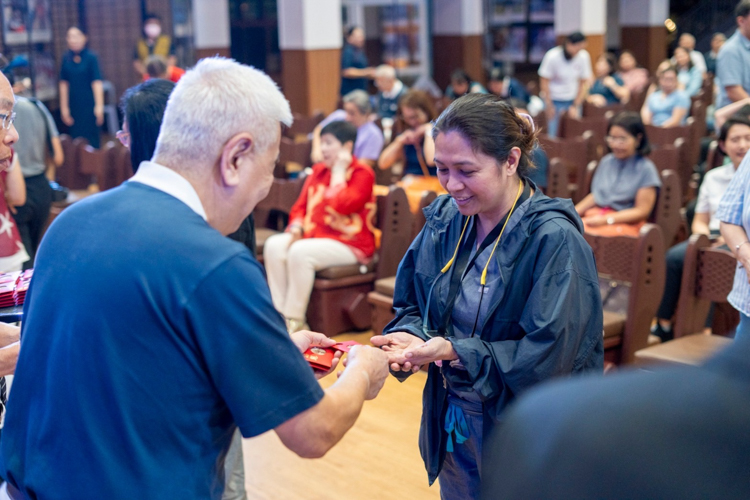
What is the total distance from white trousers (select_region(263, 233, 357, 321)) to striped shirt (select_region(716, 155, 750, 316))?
252 cm

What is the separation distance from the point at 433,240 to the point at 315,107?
31.3ft

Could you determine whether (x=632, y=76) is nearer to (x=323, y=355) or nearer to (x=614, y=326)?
(x=614, y=326)

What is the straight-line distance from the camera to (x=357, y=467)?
131 inches

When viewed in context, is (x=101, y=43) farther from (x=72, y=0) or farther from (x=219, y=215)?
(x=219, y=215)

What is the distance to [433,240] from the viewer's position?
2049 mm

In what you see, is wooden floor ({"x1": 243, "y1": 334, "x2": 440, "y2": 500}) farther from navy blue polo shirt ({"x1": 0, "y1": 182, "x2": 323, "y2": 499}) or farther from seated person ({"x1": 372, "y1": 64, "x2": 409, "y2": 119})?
seated person ({"x1": 372, "y1": 64, "x2": 409, "y2": 119})

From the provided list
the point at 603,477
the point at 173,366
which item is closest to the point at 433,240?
the point at 173,366

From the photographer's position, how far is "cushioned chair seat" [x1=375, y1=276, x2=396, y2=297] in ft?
14.7

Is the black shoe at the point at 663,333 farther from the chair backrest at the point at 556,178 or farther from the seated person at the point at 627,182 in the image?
the chair backrest at the point at 556,178

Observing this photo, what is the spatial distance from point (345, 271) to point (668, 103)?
15.6 feet

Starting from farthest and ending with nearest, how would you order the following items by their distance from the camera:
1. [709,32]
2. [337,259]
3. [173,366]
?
[709,32], [337,259], [173,366]

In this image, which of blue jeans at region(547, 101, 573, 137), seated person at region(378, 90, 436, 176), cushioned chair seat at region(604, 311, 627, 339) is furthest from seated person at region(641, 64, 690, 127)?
cushioned chair seat at region(604, 311, 627, 339)

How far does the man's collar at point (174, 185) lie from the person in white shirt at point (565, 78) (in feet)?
27.8

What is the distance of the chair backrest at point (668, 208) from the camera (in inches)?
183
